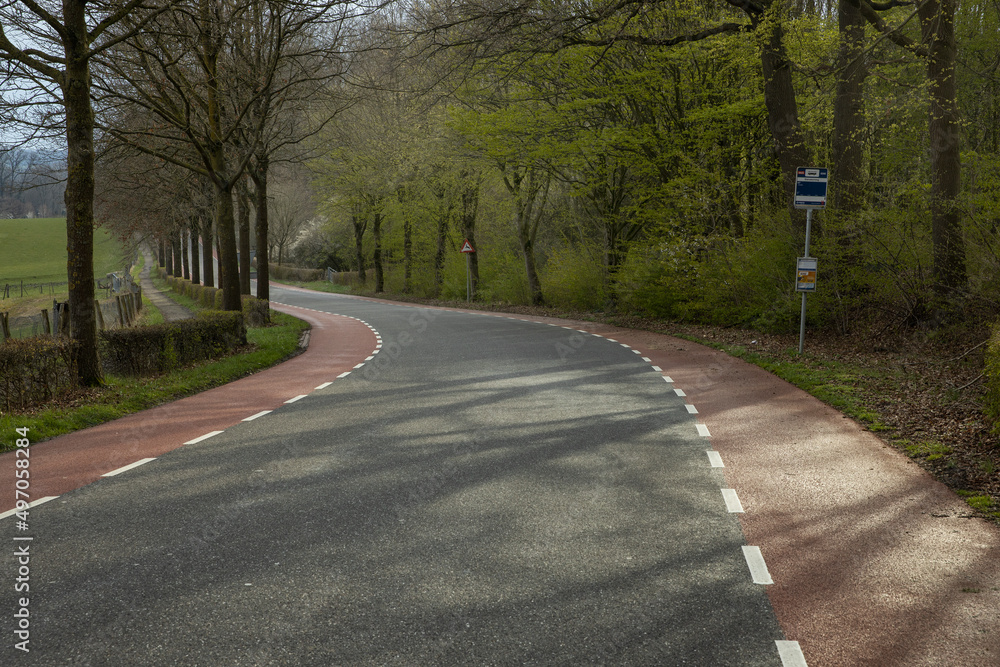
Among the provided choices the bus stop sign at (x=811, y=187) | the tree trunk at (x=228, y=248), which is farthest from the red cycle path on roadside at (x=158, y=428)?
the bus stop sign at (x=811, y=187)

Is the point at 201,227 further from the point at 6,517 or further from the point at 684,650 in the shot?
the point at 684,650

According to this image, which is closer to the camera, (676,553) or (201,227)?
(676,553)

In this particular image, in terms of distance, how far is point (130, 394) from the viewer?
11016mm

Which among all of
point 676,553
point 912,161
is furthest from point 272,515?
point 912,161

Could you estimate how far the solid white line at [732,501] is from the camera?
5.63m

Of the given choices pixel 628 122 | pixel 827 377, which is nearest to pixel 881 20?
pixel 628 122

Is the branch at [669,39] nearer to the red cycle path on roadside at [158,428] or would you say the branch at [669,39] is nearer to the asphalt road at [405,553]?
the red cycle path on roadside at [158,428]

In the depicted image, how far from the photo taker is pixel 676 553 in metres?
4.72

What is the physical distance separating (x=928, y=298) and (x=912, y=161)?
706 cm

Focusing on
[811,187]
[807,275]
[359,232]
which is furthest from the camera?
[359,232]

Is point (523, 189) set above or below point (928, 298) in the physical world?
above

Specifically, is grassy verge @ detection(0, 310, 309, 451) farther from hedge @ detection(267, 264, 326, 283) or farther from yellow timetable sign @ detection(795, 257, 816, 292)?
hedge @ detection(267, 264, 326, 283)

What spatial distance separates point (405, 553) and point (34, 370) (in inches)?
309

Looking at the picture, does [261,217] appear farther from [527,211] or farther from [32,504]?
[32,504]
